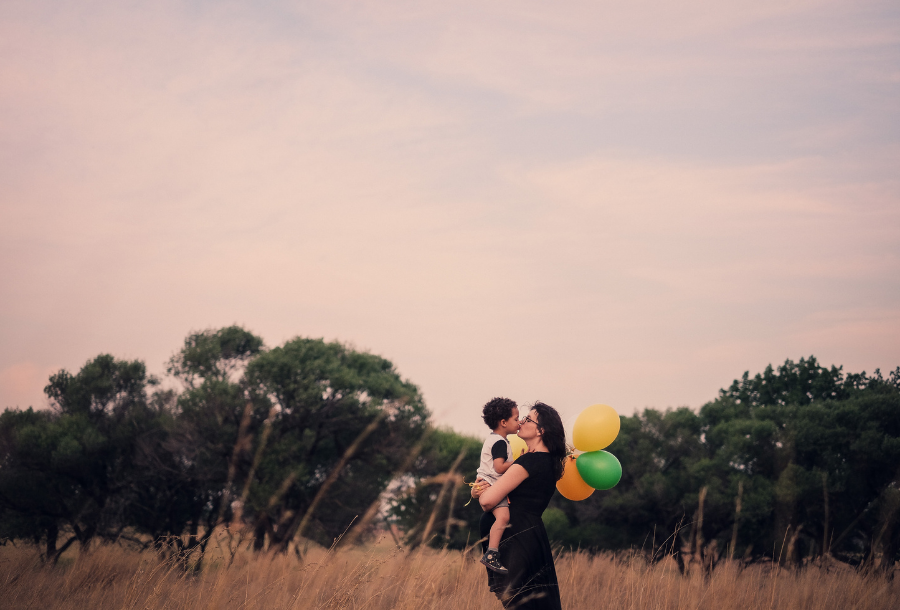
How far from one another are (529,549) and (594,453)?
1.15 metres

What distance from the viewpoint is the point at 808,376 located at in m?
27.4

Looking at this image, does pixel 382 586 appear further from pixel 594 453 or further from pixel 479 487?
pixel 594 453

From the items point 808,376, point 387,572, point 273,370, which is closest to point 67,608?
point 387,572

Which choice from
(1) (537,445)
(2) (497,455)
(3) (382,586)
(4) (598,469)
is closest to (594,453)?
(4) (598,469)

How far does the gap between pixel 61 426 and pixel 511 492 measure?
67.7 ft

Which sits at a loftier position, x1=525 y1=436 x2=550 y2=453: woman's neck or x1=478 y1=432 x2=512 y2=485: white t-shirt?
x1=525 y1=436 x2=550 y2=453: woman's neck

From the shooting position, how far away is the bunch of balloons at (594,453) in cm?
450

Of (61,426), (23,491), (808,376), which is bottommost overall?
(23,491)

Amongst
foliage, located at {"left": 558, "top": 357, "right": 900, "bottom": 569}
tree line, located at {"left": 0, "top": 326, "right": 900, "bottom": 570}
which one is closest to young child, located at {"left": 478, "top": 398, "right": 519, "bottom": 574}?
tree line, located at {"left": 0, "top": 326, "right": 900, "bottom": 570}

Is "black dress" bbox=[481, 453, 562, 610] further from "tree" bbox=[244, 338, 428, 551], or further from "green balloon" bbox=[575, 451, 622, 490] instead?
"tree" bbox=[244, 338, 428, 551]

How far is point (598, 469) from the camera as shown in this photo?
4508 mm

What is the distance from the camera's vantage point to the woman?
368 cm

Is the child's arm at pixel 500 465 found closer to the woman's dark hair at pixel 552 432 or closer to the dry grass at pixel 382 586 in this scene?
the woman's dark hair at pixel 552 432

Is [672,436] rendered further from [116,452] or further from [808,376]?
[116,452]
